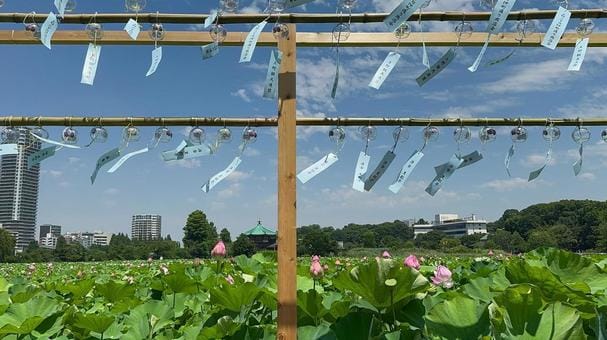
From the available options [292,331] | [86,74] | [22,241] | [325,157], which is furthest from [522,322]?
[22,241]

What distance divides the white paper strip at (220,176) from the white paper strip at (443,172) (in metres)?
0.54

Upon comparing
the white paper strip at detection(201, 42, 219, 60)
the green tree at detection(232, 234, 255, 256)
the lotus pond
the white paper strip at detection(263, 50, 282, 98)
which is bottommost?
the lotus pond

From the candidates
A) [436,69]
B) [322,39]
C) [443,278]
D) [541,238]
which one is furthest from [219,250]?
[541,238]

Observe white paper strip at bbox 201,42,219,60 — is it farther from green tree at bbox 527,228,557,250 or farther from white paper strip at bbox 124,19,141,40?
green tree at bbox 527,228,557,250

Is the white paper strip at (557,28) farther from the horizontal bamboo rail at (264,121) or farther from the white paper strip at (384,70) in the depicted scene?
the white paper strip at (384,70)

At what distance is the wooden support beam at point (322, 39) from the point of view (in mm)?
1604

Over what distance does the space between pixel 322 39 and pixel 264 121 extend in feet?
0.96

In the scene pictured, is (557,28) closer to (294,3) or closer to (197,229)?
(294,3)

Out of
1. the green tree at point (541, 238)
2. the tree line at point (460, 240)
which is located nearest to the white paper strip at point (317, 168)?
the tree line at point (460, 240)

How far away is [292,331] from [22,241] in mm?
106265

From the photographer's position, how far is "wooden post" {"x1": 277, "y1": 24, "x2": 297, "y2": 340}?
1.31 m

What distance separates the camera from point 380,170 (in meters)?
1.48

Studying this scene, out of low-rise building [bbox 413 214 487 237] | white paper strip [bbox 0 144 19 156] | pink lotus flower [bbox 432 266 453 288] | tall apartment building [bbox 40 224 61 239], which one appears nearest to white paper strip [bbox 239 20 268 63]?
white paper strip [bbox 0 144 19 156]

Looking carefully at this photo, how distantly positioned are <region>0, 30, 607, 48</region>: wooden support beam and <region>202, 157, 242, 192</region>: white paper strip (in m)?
0.36
